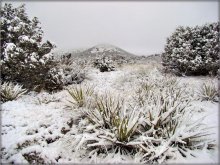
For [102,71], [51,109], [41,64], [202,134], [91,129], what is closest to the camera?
[202,134]

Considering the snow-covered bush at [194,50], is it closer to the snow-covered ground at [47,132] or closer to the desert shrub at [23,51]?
the snow-covered ground at [47,132]

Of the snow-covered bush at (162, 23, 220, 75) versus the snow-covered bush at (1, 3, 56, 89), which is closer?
the snow-covered bush at (1, 3, 56, 89)

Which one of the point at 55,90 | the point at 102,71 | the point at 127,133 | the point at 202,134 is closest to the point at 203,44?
the point at 102,71

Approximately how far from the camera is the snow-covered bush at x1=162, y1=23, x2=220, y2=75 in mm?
10625

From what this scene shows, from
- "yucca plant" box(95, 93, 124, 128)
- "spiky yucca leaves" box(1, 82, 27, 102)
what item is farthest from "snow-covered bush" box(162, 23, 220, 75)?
"spiky yucca leaves" box(1, 82, 27, 102)

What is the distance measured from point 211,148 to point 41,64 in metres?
6.51

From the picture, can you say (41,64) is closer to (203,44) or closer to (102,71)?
(102,71)

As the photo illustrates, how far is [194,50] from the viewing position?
1112 cm

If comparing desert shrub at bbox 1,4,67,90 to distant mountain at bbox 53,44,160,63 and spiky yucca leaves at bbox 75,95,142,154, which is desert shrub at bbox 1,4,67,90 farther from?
distant mountain at bbox 53,44,160,63

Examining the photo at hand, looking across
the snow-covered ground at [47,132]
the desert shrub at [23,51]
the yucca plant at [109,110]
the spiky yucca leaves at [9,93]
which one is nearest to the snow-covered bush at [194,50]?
the snow-covered ground at [47,132]

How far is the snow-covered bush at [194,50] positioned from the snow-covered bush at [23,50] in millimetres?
5694

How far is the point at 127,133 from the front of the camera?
422 centimetres

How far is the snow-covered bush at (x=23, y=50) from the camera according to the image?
8530mm

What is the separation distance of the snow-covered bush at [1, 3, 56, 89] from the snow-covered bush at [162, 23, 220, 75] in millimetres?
5694
